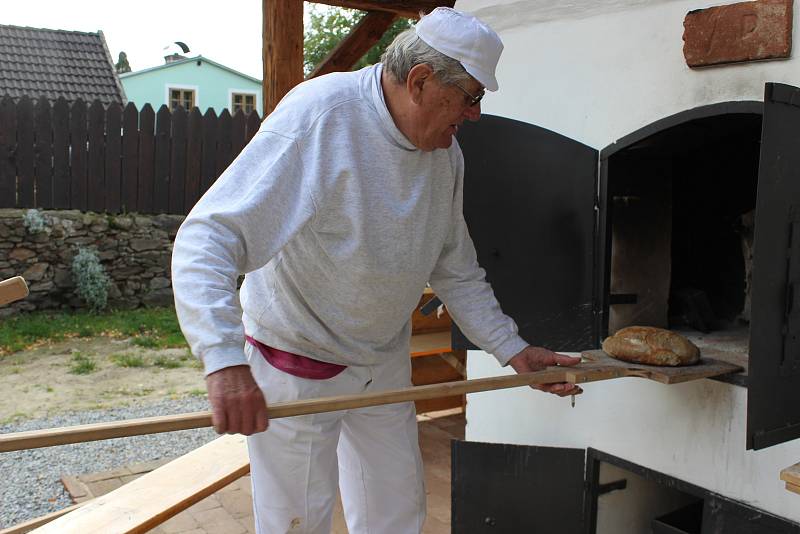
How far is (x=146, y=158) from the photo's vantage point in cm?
1000

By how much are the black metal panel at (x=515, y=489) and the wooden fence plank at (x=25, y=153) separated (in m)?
7.90

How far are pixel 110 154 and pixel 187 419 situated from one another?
29.5 feet

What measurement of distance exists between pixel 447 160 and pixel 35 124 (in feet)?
28.0


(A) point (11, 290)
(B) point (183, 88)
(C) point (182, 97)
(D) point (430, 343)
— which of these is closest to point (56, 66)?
(B) point (183, 88)

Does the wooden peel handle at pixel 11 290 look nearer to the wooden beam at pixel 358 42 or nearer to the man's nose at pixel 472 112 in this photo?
the man's nose at pixel 472 112

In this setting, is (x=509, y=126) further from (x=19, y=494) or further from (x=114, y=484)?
(x=19, y=494)

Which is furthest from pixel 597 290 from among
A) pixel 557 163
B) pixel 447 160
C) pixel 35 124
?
pixel 35 124

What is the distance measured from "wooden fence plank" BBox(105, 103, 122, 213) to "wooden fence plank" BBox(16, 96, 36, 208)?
85 centimetres

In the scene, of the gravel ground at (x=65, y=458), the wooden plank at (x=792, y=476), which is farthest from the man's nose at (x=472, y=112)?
the gravel ground at (x=65, y=458)

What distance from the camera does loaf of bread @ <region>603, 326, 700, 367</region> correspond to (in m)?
2.39

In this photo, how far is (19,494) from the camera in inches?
173

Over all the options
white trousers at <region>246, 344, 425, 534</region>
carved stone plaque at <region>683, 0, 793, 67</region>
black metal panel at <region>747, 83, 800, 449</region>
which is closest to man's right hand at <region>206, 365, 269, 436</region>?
white trousers at <region>246, 344, 425, 534</region>

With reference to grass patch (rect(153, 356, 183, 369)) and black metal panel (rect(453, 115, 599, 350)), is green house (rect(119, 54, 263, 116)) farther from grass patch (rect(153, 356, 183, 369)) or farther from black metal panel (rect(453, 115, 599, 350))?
black metal panel (rect(453, 115, 599, 350))

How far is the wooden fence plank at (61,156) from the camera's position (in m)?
9.51
